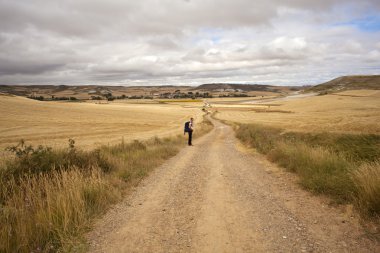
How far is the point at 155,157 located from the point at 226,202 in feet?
22.0

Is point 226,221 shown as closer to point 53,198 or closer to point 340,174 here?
point 53,198

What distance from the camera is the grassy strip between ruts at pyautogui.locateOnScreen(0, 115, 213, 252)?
15.9ft

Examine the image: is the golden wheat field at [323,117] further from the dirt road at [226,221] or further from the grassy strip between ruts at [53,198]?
the grassy strip between ruts at [53,198]

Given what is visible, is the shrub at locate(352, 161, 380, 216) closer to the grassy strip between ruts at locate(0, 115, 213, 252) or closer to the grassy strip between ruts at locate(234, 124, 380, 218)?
the grassy strip between ruts at locate(234, 124, 380, 218)

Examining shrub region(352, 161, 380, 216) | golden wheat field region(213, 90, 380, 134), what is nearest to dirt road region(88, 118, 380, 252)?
→ shrub region(352, 161, 380, 216)

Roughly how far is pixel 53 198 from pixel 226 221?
3.65 metres

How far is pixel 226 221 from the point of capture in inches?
230

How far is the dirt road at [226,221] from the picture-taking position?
4902 millimetres

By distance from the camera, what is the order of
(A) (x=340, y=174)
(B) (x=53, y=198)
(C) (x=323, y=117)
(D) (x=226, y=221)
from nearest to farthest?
1. (D) (x=226, y=221)
2. (B) (x=53, y=198)
3. (A) (x=340, y=174)
4. (C) (x=323, y=117)

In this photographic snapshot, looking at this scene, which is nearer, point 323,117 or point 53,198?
point 53,198

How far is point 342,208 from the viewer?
6285 millimetres

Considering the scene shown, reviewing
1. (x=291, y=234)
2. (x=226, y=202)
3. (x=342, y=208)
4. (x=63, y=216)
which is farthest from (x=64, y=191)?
(x=342, y=208)

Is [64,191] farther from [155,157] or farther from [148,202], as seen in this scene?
[155,157]

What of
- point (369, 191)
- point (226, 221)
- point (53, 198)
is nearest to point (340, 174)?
point (369, 191)
